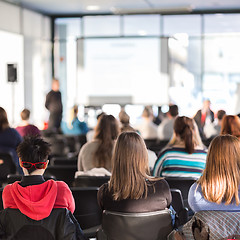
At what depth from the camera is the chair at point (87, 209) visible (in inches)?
138

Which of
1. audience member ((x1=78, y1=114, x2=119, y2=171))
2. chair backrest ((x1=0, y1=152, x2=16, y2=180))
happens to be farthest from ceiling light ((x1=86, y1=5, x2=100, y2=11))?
audience member ((x1=78, y1=114, x2=119, y2=171))

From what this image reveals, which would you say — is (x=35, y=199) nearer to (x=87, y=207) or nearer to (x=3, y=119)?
(x=87, y=207)

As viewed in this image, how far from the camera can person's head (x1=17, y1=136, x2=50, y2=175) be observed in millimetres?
2844

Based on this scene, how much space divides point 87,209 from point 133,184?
80 cm

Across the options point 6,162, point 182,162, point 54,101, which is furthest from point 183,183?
point 54,101

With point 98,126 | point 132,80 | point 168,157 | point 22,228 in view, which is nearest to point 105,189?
point 22,228

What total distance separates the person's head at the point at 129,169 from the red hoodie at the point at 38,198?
31 centimetres

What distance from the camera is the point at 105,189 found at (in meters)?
3.01

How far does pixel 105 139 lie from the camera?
5055 mm

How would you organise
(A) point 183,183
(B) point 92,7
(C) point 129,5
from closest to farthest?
(A) point 183,183 < (C) point 129,5 < (B) point 92,7

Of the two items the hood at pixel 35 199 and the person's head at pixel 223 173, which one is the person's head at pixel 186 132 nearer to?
the person's head at pixel 223 173

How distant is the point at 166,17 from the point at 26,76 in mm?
4862

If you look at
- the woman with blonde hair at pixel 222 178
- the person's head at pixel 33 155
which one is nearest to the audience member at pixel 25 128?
the person's head at pixel 33 155

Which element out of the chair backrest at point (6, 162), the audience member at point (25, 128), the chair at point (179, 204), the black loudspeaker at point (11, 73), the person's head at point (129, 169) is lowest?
the chair backrest at point (6, 162)
